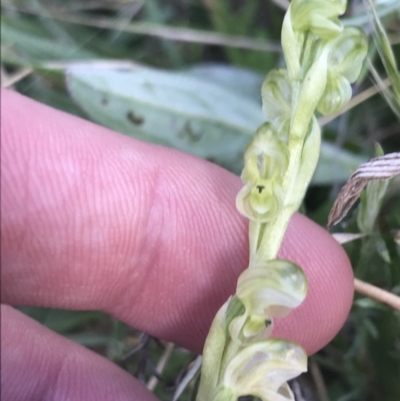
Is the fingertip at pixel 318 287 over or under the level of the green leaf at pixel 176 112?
under

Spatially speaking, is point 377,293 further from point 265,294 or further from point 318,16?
point 318,16

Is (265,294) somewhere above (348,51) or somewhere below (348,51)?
below

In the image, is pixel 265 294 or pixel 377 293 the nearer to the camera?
pixel 265 294

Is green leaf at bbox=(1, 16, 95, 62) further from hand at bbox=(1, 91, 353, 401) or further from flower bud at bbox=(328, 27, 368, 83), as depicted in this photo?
flower bud at bbox=(328, 27, 368, 83)

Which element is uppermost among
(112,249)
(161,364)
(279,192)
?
(279,192)

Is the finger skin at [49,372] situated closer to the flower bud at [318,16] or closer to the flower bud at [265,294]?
the flower bud at [265,294]

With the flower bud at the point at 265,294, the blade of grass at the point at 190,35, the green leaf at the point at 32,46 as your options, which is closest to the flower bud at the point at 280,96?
the flower bud at the point at 265,294

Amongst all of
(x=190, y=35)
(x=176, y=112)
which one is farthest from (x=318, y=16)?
(x=190, y=35)
